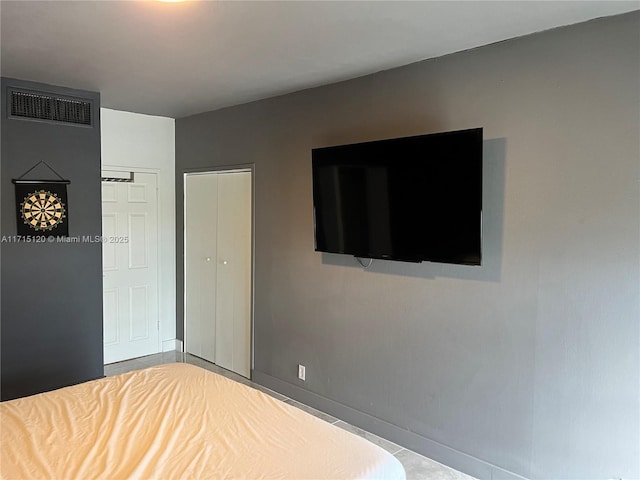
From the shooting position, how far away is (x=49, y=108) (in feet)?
12.6

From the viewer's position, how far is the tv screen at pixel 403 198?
8.91 feet

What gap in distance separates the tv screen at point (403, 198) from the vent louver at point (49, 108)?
2.00 meters

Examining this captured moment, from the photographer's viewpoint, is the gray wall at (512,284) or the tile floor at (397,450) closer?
the gray wall at (512,284)

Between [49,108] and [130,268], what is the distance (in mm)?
1727

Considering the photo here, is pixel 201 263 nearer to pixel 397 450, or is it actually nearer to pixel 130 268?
pixel 130 268

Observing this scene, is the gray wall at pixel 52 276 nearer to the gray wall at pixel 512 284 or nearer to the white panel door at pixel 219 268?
the white panel door at pixel 219 268

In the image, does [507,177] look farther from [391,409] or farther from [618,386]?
[391,409]

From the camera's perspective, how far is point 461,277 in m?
2.96

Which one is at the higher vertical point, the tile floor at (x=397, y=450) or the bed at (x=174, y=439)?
the bed at (x=174, y=439)

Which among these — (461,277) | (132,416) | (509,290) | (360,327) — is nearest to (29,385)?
(132,416)

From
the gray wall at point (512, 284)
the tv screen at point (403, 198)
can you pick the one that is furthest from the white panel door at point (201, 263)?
the tv screen at point (403, 198)

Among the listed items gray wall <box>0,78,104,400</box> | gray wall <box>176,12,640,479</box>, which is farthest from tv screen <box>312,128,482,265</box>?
gray wall <box>0,78,104,400</box>

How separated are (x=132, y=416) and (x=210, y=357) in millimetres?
2784

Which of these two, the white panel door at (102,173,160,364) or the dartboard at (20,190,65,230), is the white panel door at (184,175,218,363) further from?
the dartboard at (20,190,65,230)
